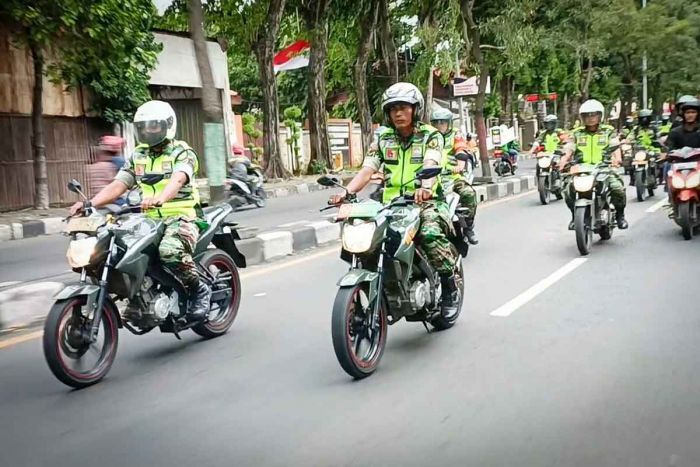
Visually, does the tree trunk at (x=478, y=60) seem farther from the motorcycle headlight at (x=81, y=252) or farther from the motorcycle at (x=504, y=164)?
the motorcycle headlight at (x=81, y=252)

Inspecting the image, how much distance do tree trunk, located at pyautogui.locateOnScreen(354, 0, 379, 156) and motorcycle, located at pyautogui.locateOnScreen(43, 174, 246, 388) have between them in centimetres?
1905

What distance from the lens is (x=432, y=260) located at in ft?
16.7

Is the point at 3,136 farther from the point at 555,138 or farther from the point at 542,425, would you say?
the point at 542,425

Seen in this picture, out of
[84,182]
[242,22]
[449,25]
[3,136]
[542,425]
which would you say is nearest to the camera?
[542,425]

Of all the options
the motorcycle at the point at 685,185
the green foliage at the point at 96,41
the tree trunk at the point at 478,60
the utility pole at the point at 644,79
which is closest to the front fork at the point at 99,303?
the motorcycle at the point at 685,185

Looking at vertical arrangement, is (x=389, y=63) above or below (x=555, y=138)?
above

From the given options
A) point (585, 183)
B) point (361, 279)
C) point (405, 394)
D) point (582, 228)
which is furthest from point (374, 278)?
point (585, 183)

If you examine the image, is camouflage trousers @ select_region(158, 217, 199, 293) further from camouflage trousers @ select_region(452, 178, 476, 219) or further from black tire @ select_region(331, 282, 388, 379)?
camouflage trousers @ select_region(452, 178, 476, 219)

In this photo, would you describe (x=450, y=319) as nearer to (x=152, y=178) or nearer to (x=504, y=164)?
(x=152, y=178)

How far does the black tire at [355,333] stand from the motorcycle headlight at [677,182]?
572cm

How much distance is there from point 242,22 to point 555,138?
1061 cm

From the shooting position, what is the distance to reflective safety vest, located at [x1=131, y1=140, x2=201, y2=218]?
5.11m

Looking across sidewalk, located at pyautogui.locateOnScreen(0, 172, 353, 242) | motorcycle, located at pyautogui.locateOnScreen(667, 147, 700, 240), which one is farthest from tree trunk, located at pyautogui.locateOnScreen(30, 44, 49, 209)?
motorcycle, located at pyautogui.locateOnScreen(667, 147, 700, 240)

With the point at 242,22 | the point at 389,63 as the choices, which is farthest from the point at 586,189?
the point at 389,63
